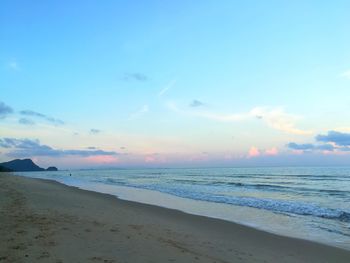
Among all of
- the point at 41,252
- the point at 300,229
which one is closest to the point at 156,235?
the point at 41,252

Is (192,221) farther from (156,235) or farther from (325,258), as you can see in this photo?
(325,258)

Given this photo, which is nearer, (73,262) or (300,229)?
(73,262)

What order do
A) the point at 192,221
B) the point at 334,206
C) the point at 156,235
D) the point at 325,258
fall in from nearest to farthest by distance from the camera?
the point at 325,258 → the point at 156,235 → the point at 192,221 → the point at 334,206

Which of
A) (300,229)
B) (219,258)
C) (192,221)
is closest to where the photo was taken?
(219,258)

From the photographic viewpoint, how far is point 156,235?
11.3 meters

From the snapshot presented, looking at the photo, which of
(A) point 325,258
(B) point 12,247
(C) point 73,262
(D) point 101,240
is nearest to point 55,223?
(D) point 101,240

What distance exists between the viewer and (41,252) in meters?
7.69

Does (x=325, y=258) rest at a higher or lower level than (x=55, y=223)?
lower

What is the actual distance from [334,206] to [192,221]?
11331mm

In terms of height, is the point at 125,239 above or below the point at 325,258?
above

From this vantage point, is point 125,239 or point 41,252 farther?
point 125,239

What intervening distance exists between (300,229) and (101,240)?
9.24 m

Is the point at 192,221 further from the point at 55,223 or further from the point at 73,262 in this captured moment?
the point at 73,262

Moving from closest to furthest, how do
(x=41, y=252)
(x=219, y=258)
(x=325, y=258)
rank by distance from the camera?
(x=41, y=252), (x=219, y=258), (x=325, y=258)
